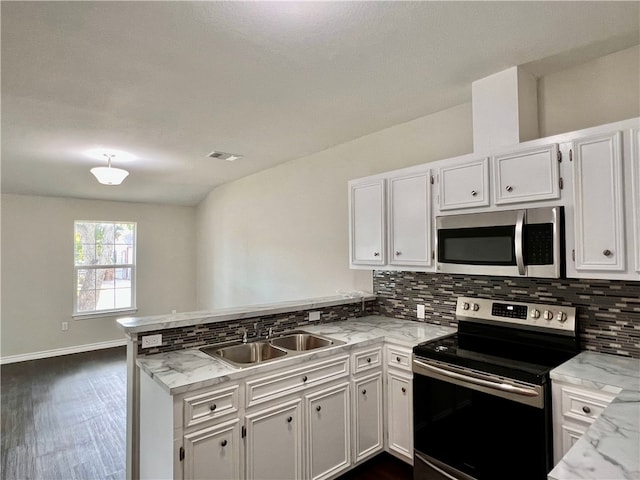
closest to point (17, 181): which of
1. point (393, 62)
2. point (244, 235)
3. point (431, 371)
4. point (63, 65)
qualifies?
point (244, 235)

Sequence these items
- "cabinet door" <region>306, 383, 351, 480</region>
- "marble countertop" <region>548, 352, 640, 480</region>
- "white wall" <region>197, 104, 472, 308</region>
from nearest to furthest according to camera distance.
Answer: "marble countertop" <region>548, 352, 640, 480</region> < "cabinet door" <region>306, 383, 351, 480</region> < "white wall" <region>197, 104, 472, 308</region>

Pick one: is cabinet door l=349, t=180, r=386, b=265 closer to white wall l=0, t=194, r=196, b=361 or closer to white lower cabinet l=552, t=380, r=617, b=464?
white lower cabinet l=552, t=380, r=617, b=464

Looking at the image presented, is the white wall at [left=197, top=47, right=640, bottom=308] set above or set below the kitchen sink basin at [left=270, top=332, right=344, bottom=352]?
above

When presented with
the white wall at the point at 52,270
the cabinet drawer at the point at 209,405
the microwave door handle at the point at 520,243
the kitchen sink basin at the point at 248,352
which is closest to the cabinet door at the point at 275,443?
the cabinet drawer at the point at 209,405

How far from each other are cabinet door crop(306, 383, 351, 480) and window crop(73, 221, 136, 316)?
5.29 m

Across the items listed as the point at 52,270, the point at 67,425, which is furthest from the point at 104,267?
the point at 67,425

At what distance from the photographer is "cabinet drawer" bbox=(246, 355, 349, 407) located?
201 cm

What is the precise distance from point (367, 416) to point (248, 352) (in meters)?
0.97

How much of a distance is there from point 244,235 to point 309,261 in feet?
5.46

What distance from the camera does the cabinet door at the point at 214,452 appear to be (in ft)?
5.80

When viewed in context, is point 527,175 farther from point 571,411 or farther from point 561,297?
point 571,411

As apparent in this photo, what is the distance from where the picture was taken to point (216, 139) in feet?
12.3

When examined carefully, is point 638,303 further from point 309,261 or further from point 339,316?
point 309,261

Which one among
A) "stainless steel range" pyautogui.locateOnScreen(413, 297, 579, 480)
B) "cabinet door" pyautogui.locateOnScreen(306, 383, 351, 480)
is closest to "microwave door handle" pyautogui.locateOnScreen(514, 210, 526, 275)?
"stainless steel range" pyautogui.locateOnScreen(413, 297, 579, 480)
